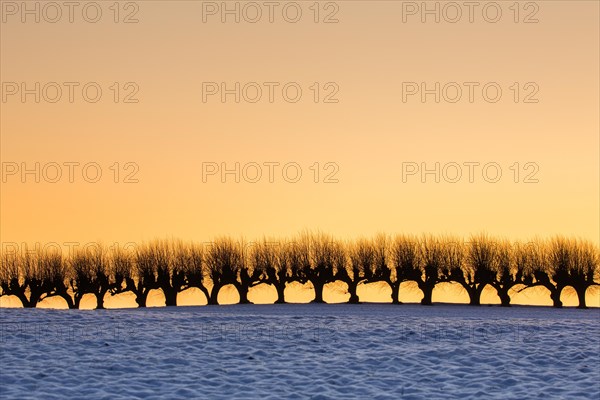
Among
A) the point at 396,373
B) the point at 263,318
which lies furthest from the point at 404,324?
the point at 396,373

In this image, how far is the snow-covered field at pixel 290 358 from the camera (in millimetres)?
20438

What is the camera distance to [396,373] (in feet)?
74.0

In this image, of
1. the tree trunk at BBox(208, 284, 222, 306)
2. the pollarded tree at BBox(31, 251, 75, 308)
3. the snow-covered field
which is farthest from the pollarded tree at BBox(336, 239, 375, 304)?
the snow-covered field

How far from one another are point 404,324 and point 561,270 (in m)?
49.4

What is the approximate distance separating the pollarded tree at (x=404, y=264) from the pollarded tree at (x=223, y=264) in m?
14.0

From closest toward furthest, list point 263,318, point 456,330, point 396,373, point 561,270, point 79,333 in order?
point 396,373 < point 79,333 < point 456,330 < point 263,318 < point 561,270

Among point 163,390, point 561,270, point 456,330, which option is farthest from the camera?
point 561,270

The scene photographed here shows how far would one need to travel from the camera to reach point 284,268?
257ft

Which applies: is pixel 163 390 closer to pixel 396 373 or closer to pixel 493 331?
pixel 396 373

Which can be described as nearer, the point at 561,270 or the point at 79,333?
the point at 79,333

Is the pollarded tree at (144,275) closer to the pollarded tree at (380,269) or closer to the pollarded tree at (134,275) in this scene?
the pollarded tree at (134,275)

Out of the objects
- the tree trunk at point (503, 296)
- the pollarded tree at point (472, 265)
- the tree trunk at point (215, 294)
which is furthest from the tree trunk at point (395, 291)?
the tree trunk at point (215, 294)

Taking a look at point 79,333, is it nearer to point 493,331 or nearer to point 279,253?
point 493,331

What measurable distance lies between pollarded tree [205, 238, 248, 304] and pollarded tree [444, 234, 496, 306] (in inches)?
754
